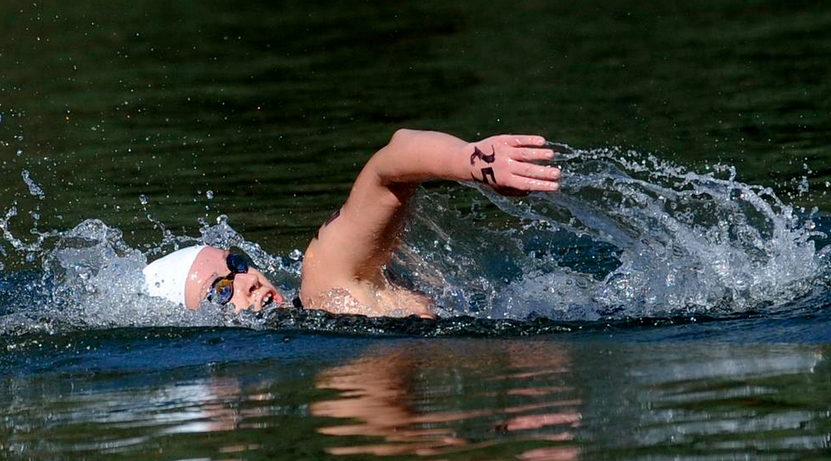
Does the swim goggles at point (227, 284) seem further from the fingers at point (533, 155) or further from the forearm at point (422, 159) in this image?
the fingers at point (533, 155)

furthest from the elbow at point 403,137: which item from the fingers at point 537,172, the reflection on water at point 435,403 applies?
the reflection on water at point 435,403

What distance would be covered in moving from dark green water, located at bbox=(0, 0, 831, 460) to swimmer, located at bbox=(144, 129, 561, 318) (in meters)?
0.23

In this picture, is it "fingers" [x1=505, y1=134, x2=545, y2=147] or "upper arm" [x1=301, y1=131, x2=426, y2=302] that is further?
"upper arm" [x1=301, y1=131, x2=426, y2=302]

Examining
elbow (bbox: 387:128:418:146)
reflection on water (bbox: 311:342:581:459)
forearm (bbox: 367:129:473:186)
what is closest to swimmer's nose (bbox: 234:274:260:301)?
reflection on water (bbox: 311:342:581:459)

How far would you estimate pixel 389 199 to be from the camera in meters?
6.60

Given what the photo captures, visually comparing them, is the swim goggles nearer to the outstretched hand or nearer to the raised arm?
the raised arm

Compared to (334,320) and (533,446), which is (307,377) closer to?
(334,320)

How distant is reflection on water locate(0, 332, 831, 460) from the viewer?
4.75 meters

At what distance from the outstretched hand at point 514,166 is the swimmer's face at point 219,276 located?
5.78ft

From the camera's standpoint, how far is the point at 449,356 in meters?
6.36

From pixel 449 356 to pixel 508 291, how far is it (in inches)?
59.1

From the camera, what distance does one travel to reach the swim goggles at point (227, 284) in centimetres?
723

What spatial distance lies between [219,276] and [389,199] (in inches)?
46.9

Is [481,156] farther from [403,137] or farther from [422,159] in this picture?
A: [403,137]
